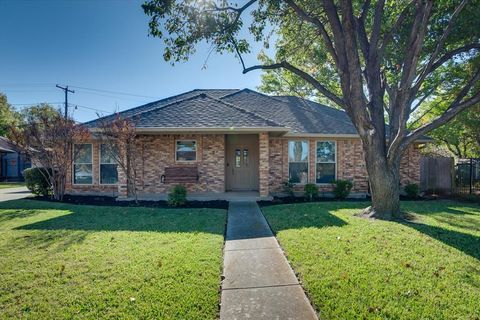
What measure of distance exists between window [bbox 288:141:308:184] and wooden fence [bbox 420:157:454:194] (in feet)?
20.6

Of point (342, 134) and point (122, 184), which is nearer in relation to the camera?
point (122, 184)

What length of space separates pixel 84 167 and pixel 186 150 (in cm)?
516

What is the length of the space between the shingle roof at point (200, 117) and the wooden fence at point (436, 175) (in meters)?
8.62

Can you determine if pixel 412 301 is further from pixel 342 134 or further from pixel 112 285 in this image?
pixel 342 134

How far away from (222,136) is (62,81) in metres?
25.8

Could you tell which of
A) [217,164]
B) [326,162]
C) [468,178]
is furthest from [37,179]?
[468,178]

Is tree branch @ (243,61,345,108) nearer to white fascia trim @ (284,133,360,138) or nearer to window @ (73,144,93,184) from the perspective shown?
white fascia trim @ (284,133,360,138)

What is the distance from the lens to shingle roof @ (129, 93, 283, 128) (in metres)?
10.3

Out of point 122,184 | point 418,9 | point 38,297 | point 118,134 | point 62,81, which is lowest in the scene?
point 38,297

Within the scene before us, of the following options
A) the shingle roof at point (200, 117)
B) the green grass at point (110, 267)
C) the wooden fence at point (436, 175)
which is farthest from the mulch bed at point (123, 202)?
the wooden fence at point (436, 175)

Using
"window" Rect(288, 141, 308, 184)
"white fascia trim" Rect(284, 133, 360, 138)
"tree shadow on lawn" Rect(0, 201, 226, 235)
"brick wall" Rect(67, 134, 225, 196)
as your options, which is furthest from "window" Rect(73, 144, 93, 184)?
"window" Rect(288, 141, 308, 184)

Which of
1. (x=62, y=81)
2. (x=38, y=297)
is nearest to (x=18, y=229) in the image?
(x=38, y=297)

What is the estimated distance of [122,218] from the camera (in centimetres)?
753

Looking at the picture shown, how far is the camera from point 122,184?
1084 centimetres
